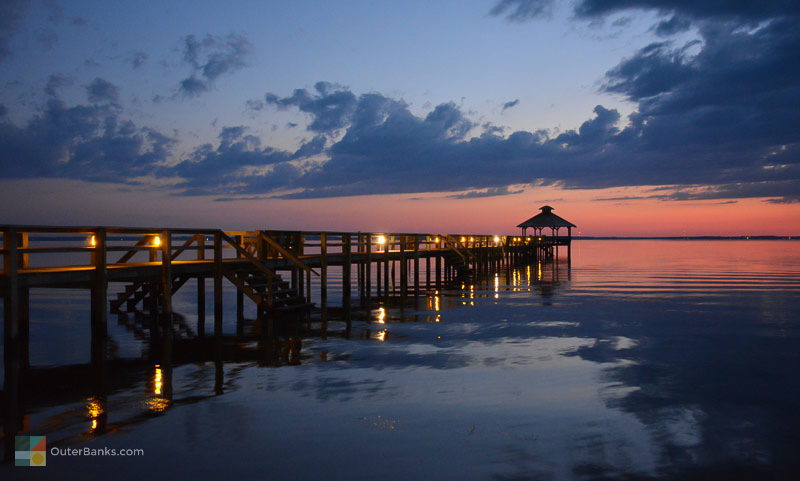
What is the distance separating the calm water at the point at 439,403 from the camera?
18.4ft

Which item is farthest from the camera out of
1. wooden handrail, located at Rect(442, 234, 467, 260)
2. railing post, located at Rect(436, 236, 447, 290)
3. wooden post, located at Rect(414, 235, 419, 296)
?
wooden handrail, located at Rect(442, 234, 467, 260)

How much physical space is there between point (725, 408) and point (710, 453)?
6.22 ft

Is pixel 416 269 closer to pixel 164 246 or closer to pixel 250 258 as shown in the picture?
pixel 250 258

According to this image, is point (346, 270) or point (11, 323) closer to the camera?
point (11, 323)

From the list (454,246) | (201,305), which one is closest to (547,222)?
(454,246)

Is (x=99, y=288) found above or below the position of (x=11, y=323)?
above

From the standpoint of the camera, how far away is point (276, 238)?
18.0 meters

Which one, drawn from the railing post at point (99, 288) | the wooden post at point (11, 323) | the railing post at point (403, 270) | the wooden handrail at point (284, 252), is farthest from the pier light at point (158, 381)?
the railing post at point (403, 270)

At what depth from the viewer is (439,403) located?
7602 mm

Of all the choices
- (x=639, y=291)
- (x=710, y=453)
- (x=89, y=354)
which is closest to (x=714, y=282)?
(x=639, y=291)

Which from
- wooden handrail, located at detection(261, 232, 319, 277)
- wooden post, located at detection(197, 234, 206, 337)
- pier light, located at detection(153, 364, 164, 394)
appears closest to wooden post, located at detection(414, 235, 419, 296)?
wooden handrail, located at detection(261, 232, 319, 277)

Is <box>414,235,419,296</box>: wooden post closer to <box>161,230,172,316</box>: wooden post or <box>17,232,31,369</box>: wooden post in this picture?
<box>161,230,172,316</box>: wooden post

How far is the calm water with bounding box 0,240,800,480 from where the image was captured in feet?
18.4

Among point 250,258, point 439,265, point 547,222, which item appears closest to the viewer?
point 250,258
